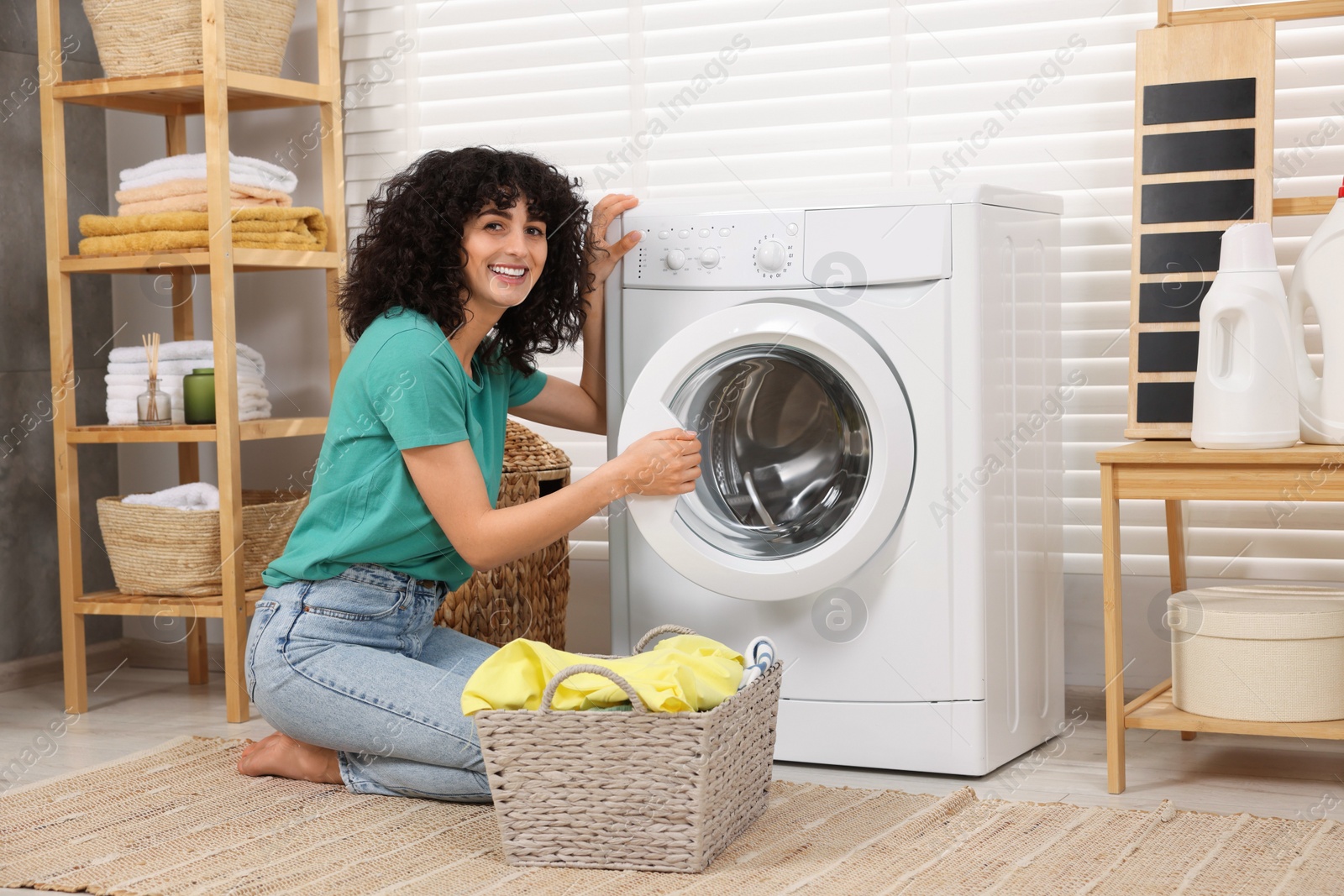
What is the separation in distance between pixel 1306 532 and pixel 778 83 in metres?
1.29

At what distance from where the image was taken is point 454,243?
193 centimetres

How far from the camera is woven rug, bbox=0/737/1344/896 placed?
1.55 m

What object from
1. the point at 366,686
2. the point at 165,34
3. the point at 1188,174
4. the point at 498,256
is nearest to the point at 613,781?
the point at 366,686

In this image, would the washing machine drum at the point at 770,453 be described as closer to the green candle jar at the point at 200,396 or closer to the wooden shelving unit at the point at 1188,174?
the wooden shelving unit at the point at 1188,174

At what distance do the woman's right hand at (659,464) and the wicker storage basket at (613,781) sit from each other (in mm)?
374

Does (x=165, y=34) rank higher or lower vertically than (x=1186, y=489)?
higher

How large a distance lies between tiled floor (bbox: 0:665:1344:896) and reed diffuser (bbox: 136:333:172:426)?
22.6 inches

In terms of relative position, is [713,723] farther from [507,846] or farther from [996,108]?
[996,108]

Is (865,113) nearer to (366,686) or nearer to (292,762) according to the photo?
(366,686)

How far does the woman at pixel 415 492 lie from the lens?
72.3 inches

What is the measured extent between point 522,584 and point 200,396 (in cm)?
74

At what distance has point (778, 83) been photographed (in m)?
2.64

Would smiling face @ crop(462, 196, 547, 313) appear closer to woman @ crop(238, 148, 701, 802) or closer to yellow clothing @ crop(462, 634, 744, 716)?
woman @ crop(238, 148, 701, 802)

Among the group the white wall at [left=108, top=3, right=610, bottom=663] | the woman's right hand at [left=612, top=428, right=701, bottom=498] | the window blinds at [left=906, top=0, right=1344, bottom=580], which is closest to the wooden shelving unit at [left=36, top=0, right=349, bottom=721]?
the white wall at [left=108, top=3, right=610, bottom=663]
